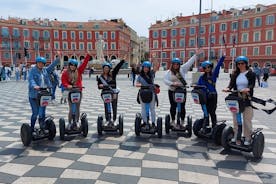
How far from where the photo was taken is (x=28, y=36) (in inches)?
2263

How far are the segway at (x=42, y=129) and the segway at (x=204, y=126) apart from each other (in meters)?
2.85

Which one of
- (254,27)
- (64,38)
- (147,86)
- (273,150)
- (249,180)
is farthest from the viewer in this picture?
(64,38)

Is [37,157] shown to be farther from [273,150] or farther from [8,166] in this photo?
[273,150]

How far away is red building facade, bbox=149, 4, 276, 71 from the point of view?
45.2m

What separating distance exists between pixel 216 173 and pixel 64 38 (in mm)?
62240

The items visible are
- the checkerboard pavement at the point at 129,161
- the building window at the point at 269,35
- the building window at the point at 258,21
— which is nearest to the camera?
the checkerboard pavement at the point at 129,161

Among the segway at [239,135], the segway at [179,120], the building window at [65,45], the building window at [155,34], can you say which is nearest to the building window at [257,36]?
the building window at [155,34]

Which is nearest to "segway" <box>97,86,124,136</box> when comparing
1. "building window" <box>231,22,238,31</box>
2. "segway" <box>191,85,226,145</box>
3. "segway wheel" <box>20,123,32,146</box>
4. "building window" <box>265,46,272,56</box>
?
"segway wheel" <box>20,123,32,146</box>

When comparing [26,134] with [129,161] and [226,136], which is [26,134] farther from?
[226,136]

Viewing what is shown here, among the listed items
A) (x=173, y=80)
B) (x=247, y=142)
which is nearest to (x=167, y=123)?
(x=173, y=80)

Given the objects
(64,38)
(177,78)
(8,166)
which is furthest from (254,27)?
(8,166)

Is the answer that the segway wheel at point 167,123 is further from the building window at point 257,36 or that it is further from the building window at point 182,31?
the building window at point 182,31

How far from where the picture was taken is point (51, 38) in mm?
60281

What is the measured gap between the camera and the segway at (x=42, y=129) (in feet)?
15.5
